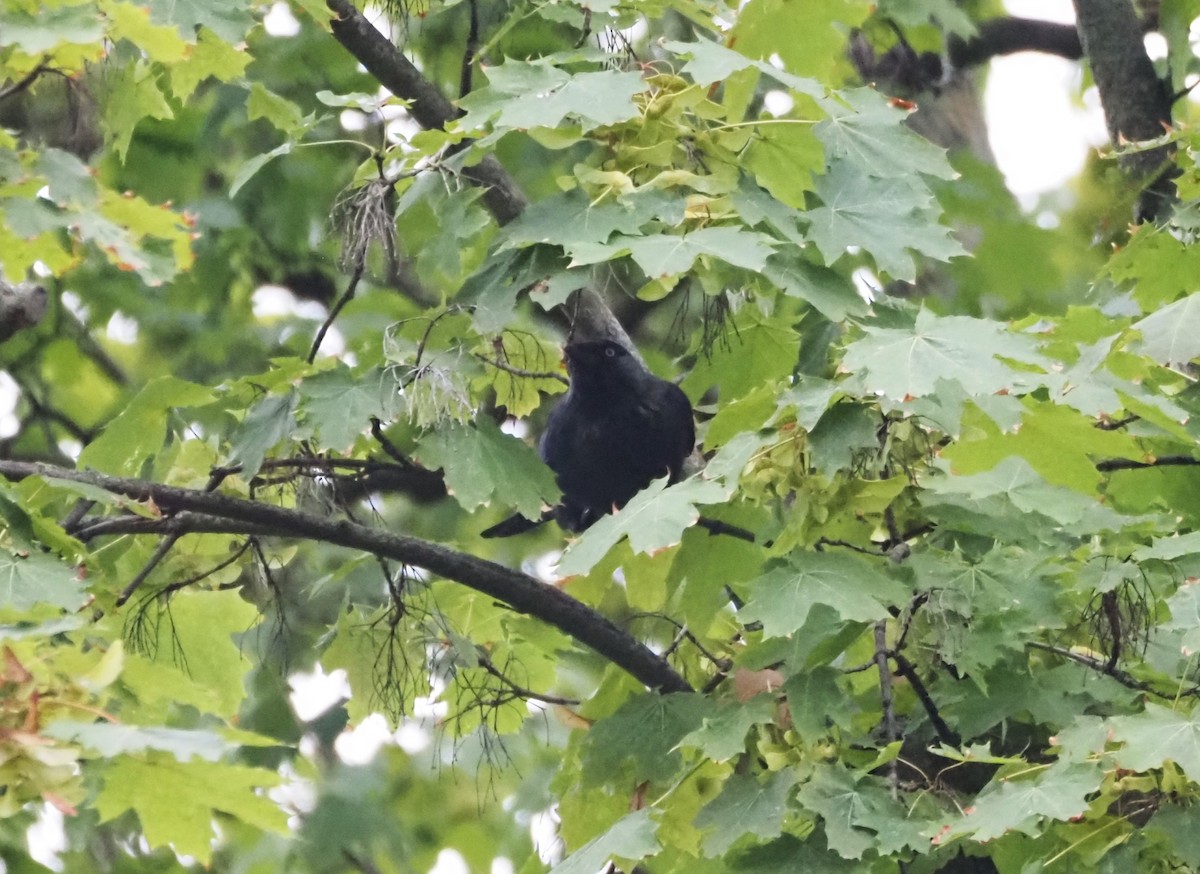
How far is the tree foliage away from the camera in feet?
6.93

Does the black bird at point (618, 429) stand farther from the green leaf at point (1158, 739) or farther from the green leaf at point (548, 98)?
the green leaf at point (1158, 739)

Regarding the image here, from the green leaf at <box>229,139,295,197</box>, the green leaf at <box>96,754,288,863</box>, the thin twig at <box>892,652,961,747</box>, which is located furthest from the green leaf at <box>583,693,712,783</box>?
the green leaf at <box>229,139,295,197</box>

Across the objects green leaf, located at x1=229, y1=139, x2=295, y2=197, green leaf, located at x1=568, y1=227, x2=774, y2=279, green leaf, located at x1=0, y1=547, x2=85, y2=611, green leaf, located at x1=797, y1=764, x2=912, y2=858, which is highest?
green leaf, located at x1=229, y1=139, x2=295, y2=197

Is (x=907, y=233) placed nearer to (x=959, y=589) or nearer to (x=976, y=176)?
(x=959, y=589)

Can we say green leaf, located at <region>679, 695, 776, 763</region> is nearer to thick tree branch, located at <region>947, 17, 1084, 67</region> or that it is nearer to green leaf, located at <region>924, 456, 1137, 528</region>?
green leaf, located at <region>924, 456, 1137, 528</region>

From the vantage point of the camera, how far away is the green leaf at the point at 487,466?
268cm

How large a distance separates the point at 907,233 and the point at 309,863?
355cm

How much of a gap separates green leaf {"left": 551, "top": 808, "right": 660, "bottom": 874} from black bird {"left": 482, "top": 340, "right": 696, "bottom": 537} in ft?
4.71

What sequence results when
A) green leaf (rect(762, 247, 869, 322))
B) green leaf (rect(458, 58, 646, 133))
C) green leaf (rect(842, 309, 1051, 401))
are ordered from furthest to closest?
green leaf (rect(762, 247, 869, 322)) → green leaf (rect(458, 58, 646, 133)) → green leaf (rect(842, 309, 1051, 401))

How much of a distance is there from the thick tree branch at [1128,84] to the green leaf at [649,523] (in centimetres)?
212

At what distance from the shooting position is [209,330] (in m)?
5.50

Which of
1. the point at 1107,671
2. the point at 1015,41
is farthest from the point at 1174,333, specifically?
the point at 1015,41

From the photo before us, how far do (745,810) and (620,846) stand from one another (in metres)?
0.21

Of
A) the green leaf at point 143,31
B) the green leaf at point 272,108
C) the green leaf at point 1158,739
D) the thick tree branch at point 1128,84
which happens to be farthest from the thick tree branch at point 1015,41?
the green leaf at point 143,31
